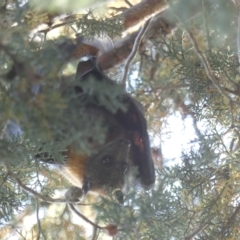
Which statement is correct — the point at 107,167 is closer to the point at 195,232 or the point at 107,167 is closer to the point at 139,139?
the point at 139,139

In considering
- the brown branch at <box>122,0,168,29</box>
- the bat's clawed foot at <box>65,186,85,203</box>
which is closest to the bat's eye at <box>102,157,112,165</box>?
the bat's clawed foot at <box>65,186,85,203</box>

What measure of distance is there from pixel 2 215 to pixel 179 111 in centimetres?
156

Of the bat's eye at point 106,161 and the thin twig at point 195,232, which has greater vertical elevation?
the bat's eye at point 106,161

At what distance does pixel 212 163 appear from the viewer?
2207mm

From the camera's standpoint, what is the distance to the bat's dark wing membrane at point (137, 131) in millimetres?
2396

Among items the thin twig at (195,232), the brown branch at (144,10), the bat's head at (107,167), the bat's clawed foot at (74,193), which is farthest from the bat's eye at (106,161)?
the brown branch at (144,10)

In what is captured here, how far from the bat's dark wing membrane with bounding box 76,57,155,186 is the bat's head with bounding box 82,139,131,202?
0.13m

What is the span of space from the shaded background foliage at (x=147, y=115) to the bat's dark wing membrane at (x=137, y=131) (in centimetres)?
9

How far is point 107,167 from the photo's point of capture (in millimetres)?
2338

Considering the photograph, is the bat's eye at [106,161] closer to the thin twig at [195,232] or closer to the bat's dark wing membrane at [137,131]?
the bat's dark wing membrane at [137,131]

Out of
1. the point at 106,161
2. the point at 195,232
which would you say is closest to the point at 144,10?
the point at 106,161

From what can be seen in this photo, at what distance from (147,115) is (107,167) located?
757 millimetres

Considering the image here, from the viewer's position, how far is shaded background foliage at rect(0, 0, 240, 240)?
46.4 inches

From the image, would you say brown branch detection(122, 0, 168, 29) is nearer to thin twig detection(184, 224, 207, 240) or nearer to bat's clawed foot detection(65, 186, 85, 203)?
bat's clawed foot detection(65, 186, 85, 203)
